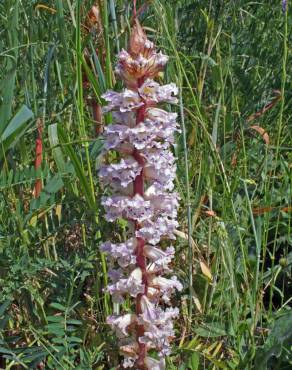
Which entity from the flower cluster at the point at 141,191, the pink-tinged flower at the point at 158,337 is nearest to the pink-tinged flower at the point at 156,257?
the flower cluster at the point at 141,191

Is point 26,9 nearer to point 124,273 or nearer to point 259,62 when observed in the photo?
point 259,62

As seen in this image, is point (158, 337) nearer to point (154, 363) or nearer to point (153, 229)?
point (154, 363)

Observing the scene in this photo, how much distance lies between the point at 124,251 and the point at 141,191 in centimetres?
11

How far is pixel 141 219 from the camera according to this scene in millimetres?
1098

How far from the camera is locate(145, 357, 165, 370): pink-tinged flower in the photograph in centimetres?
125

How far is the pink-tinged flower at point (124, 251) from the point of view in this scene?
1.14 metres

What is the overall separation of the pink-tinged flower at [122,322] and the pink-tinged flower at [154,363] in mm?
77

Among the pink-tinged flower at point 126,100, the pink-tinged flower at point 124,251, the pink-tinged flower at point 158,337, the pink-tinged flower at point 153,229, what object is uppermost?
the pink-tinged flower at point 126,100

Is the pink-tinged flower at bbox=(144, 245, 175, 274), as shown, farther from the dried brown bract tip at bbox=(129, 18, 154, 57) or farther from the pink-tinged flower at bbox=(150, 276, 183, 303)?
the dried brown bract tip at bbox=(129, 18, 154, 57)

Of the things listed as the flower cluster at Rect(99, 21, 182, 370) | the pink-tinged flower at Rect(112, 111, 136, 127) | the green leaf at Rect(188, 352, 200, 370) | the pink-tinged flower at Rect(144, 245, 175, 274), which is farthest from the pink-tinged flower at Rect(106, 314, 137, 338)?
the pink-tinged flower at Rect(112, 111, 136, 127)

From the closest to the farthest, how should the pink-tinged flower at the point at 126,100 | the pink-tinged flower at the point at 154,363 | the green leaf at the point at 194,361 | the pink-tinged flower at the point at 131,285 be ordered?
the pink-tinged flower at the point at 126,100
the pink-tinged flower at the point at 131,285
the pink-tinged flower at the point at 154,363
the green leaf at the point at 194,361

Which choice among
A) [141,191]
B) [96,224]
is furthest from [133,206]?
[96,224]

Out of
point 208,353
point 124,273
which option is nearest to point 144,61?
point 124,273

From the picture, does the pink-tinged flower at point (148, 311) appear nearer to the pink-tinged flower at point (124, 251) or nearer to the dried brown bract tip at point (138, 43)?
the pink-tinged flower at point (124, 251)
